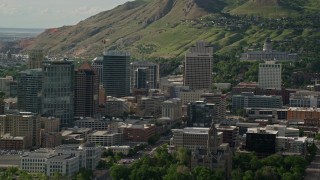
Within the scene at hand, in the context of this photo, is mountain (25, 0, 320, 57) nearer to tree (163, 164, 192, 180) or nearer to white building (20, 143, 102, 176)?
white building (20, 143, 102, 176)

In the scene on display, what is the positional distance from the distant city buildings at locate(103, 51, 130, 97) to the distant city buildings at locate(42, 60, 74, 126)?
17119 mm

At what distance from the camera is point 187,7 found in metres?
155

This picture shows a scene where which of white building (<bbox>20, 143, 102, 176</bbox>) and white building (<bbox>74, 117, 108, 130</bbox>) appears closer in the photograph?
white building (<bbox>20, 143, 102, 176</bbox>)

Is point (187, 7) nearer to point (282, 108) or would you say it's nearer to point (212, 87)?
point (212, 87)

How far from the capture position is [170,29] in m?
147

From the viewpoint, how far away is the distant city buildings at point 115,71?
97688 millimetres

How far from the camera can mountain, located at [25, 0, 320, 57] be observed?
134 meters

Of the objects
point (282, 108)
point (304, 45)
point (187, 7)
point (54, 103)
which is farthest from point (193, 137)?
point (187, 7)

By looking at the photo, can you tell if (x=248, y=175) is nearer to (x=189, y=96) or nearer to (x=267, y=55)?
(x=189, y=96)

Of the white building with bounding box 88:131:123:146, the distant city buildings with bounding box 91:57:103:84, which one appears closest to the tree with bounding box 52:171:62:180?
the white building with bounding box 88:131:123:146

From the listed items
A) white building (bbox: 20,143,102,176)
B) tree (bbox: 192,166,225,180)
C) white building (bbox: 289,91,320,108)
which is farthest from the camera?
white building (bbox: 289,91,320,108)

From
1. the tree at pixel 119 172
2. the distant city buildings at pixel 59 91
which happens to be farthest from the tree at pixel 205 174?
the distant city buildings at pixel 59 91

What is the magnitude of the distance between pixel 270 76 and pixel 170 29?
47317 millimetres

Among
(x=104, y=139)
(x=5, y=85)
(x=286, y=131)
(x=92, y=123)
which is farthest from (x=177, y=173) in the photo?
(x=5, y=85)
